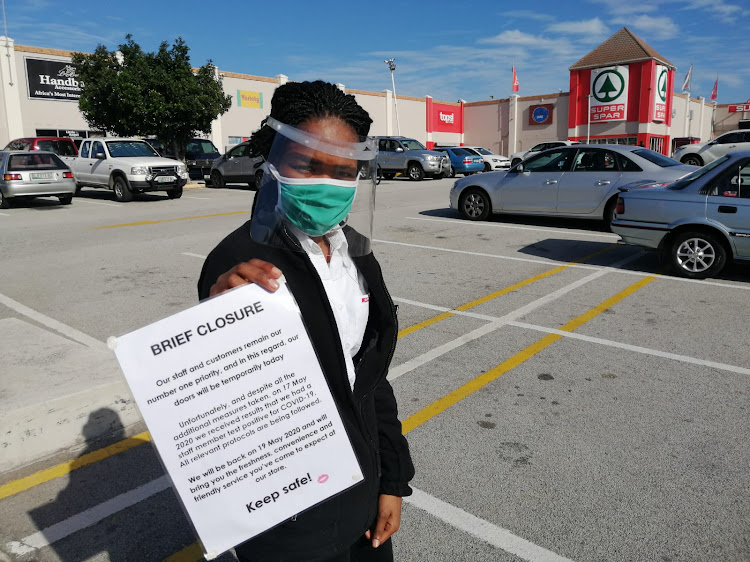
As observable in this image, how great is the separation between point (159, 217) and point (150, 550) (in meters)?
12.4

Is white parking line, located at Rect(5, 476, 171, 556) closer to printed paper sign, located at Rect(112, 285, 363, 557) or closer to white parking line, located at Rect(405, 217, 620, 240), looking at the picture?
printed paper sign, located at Rect(112, 285, 363, 557)

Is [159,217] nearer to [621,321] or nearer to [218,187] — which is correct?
[218,187]

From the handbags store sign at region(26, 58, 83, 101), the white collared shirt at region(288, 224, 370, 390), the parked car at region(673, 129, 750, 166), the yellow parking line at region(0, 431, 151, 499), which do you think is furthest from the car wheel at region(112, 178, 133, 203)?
the parked car at region(673, 129, 750, 166)

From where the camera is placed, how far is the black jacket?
1.43 metres

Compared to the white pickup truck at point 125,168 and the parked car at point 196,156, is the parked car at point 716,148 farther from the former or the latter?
the parked car at point 196,156

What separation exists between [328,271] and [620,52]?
44.7 metres

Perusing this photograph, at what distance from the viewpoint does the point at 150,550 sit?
267 centimetres

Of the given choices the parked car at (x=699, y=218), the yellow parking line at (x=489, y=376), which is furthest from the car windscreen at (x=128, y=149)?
the yellow parking line at (x=489, y=376)

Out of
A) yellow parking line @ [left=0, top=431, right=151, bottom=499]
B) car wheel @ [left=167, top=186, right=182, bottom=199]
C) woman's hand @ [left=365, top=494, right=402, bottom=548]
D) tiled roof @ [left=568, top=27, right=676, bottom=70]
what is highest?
tiled roof @ [left=568, top=27, right=676, bottom=70]

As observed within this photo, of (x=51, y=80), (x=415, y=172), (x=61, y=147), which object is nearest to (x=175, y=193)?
(x=61, y=147)

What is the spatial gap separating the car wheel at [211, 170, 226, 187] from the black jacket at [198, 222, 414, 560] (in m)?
21.9

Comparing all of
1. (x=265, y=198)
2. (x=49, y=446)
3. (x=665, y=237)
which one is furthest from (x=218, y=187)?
(x=265, y=198)

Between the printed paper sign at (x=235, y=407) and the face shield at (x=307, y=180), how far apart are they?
0.25 metres

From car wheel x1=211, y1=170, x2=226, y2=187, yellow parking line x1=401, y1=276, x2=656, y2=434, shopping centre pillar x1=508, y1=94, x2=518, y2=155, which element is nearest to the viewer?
yellow parking line x1=401, y1=276, x2=656, y2=434
